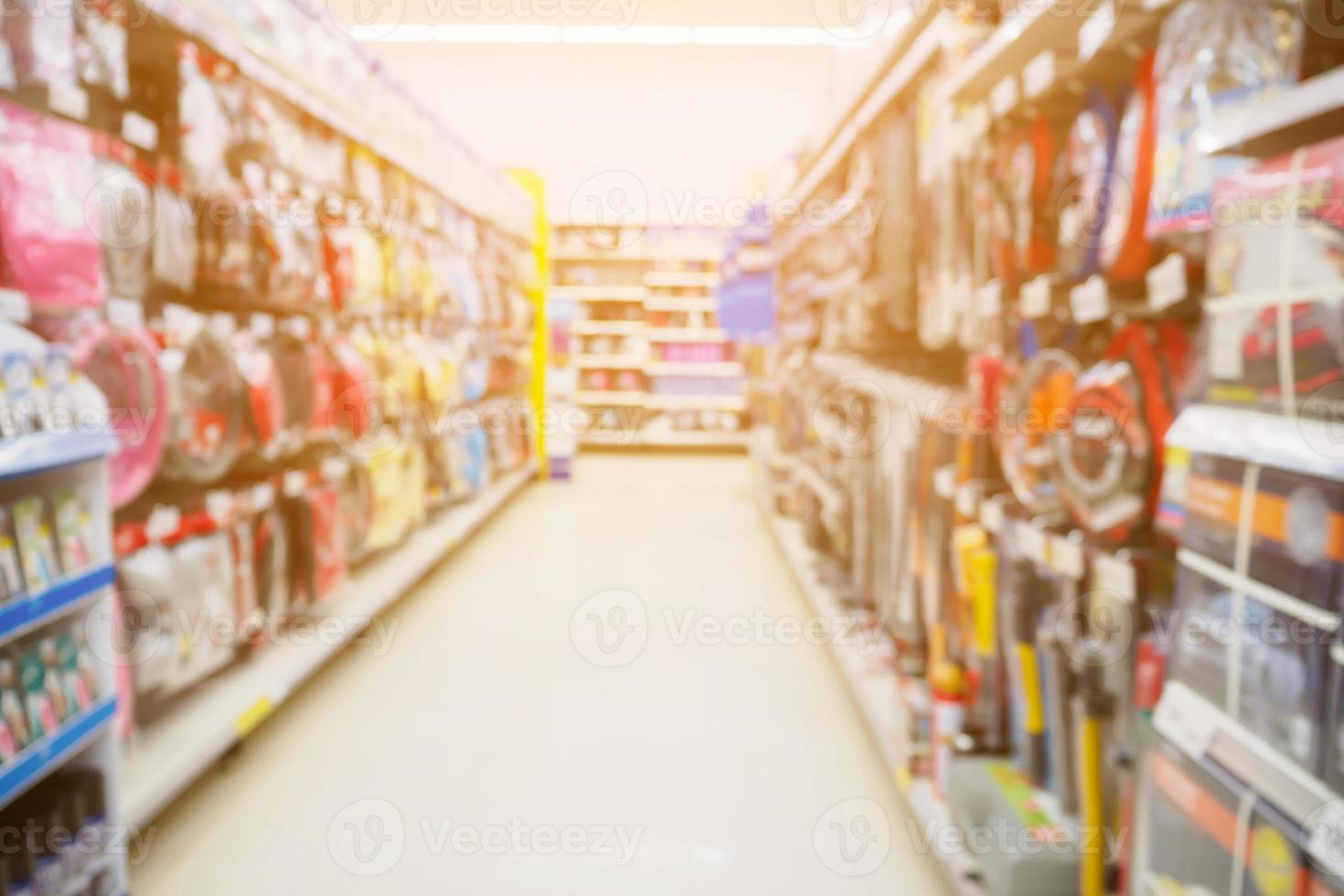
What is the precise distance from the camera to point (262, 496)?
2828 millimetres

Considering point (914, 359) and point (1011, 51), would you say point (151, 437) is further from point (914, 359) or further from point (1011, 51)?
point (914, 359)

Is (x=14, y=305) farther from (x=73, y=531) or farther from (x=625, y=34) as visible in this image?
(x=625, y=34)

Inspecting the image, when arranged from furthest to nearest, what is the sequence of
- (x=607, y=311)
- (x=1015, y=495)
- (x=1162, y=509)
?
(x=607, y=311) < (x=1015, y=495) < (x=1162, y=509)

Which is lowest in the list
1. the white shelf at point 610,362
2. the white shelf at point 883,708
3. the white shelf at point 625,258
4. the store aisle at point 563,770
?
the store aisle at point 563,770

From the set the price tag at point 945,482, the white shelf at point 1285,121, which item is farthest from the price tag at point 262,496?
the white shelf at point 1285,121

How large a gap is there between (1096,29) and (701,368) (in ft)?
27.5

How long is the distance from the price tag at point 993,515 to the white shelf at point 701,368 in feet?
25.9

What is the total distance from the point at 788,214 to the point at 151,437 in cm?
398

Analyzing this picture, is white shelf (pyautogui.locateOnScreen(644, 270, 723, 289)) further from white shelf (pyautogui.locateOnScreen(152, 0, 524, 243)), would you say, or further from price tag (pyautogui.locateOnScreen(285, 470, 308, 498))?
price tag (pyautogui.locateOnScreen(285, 470, 308, 498))

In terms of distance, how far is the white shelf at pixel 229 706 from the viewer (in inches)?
78.5

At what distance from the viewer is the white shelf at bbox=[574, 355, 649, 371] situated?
9.76 m

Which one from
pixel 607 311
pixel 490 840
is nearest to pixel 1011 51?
pixel 490 840

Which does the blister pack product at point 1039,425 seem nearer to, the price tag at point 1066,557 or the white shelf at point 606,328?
the price tag at point 1066,557

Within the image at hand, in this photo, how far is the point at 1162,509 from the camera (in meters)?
1.28
